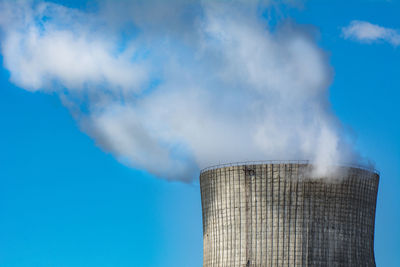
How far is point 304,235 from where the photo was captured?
42.8 m

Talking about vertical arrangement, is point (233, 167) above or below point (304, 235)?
above

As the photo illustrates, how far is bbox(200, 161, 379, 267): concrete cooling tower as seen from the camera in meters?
42.8

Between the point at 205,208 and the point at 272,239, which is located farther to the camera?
the point at 205,208

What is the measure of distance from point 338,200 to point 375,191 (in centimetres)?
357

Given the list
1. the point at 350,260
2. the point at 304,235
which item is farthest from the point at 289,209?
the point at 350,260

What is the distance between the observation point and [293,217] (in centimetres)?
4281

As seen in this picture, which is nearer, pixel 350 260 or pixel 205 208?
pixel 350 260

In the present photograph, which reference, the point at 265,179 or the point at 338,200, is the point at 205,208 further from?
the point at 338,200

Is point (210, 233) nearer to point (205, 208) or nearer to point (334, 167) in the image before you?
point (205, 208)

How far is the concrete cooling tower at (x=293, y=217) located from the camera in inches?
1683

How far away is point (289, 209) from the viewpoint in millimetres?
42906

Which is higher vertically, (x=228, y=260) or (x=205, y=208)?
(x=205, y=208)

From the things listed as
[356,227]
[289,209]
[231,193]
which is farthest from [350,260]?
[231,193]

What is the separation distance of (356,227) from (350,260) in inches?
75.3
